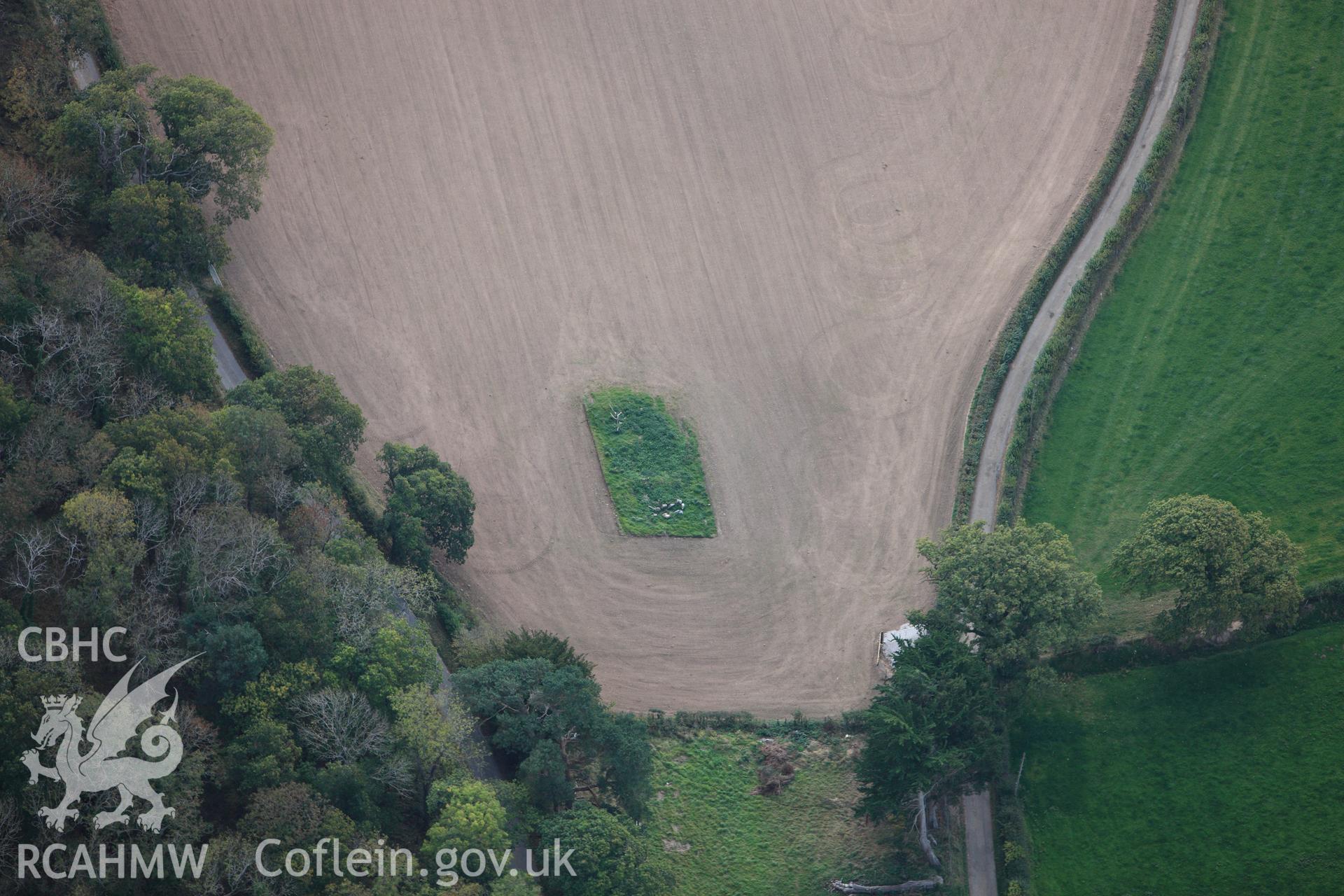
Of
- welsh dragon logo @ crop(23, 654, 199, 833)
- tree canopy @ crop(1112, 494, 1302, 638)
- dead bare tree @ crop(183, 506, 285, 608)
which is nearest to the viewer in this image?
welsh dragon logo @ crop(23, 654, 199, 833)

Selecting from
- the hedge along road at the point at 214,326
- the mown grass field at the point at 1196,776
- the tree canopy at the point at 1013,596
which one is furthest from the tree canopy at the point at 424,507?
the mown grass field at the point at 1196,776

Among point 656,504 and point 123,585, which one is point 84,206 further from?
point 656,504

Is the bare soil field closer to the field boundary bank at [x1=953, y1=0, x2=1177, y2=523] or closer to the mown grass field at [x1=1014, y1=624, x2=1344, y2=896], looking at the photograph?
the field boundary bank at [x1=953, y1=0, x2=1177, y2=523]

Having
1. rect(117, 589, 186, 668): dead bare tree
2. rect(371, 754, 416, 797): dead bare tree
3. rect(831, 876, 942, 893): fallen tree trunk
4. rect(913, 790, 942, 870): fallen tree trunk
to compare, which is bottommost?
rect(831, 876, 942, 893): fallen tree trunk

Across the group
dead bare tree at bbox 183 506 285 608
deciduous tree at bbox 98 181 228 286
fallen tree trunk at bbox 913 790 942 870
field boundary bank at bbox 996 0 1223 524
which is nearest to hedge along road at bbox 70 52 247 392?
deciduous tree at bbox 98 181 228 286

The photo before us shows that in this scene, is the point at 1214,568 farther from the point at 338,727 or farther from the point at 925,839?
the point at 338,727

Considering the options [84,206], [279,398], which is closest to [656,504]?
[279,398]

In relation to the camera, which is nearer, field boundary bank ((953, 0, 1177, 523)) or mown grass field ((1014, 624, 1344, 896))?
mown grass field ((1014, 624, 1344, 896))

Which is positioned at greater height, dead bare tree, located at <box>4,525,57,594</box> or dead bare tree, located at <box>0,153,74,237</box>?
dead bare tree, located at <box>0,153,74,237</box>
